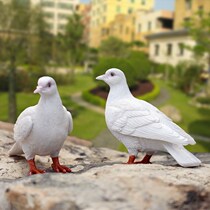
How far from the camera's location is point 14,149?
149 inches

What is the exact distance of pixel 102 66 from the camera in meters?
17.4

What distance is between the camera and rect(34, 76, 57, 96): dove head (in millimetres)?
3116

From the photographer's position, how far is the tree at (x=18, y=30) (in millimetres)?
13945

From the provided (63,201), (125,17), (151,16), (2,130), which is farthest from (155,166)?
(125,17)

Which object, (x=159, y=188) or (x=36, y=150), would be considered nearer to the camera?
(x=159, y=188)

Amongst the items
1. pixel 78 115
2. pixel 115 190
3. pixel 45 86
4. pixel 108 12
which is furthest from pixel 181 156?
pixel 108 12

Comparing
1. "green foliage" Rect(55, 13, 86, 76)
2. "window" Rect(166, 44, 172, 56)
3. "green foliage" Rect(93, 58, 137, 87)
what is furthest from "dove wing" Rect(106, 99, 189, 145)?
"window" Rect(166, 44, 172, 56)

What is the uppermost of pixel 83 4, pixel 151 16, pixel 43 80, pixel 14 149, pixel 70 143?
pixel 83 4

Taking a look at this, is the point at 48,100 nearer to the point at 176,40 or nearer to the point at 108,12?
the point at 176,40

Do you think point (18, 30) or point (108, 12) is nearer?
point (18, 30)

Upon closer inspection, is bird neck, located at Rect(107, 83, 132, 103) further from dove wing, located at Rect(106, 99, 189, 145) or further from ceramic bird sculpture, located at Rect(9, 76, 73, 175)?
ceramic bird sculpture, located at Rect(9, 76, 73, 175)

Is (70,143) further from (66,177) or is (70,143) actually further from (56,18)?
(56,18)

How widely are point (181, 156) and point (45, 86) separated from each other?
151cm

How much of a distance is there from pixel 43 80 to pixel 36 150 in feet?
2.38
